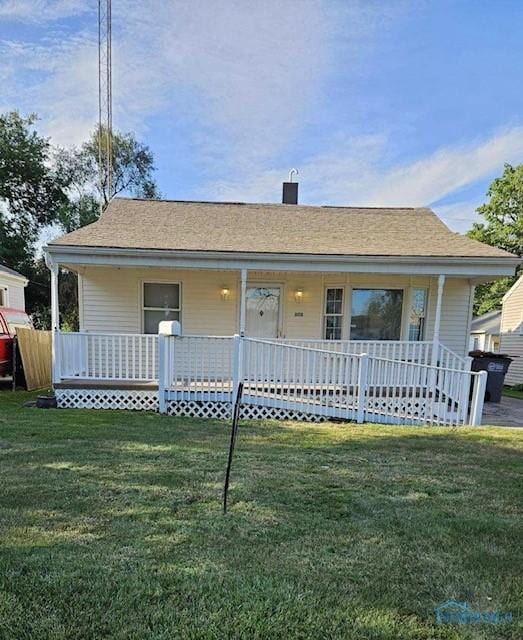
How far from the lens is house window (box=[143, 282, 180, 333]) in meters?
8.88

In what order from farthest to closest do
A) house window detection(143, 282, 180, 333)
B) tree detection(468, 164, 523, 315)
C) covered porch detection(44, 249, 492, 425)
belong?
1. tree detection(468, 164, 523, 315)
2. house window detection(143, 282, 180, 333)
3. covered porch detection(44, 249, 492, 425)

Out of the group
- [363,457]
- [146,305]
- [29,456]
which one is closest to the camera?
[29,456]

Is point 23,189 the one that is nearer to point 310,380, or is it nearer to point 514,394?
point 310,380

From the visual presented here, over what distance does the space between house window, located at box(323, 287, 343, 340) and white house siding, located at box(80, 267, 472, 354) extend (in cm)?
14

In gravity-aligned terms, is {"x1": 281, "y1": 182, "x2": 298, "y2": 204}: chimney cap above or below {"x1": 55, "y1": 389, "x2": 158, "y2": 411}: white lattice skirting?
above

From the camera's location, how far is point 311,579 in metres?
2.26

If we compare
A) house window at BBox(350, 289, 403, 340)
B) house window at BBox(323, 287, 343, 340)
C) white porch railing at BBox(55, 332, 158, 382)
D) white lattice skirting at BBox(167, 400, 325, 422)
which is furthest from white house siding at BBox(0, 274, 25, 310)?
house window at BBox(350, 289, 403, 340)

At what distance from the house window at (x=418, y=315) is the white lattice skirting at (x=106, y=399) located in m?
5.97

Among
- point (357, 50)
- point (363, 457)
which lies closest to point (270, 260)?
point (363, 457)

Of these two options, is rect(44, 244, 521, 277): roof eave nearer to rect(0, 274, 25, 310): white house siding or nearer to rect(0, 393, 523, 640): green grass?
rect(0, 393, 523, 640): green grass

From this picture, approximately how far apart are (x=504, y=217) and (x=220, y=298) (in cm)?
2556

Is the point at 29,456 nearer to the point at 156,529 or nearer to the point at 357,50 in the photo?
the point at 156,529

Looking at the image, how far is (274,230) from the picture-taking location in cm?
923

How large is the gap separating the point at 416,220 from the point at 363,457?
7.66 meters
